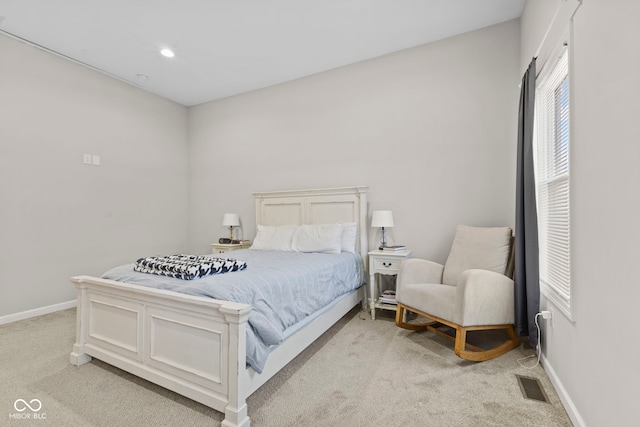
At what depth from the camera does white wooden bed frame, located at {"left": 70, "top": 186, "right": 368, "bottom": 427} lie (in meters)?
1.52

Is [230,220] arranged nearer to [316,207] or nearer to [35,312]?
[316,207]

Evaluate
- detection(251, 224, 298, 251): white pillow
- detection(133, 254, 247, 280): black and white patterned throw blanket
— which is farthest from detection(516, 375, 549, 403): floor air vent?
detection(251, 224, 298, 251): white pillow

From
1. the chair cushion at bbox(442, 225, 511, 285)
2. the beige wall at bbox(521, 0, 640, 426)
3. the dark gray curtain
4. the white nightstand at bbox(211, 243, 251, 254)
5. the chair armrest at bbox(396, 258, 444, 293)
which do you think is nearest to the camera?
the beige wall at bbox(521, 0, 640, 426)

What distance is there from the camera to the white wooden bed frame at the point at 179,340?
1.52 m

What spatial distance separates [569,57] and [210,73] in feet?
12.1

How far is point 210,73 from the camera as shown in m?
3.88

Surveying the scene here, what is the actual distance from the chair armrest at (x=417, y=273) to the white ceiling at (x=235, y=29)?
2.32m

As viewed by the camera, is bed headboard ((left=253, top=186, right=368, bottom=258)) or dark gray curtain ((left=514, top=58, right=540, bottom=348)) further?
bed headboard ((left=253, top=186, right=368, bottom=258))

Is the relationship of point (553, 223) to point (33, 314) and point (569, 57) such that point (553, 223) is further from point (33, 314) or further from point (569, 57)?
point (33, 314)

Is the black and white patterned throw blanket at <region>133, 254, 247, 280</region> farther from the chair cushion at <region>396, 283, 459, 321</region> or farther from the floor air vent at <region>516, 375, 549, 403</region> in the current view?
the floor air vent at <region>516, 375, 549, 403</region>

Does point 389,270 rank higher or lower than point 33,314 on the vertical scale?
higher

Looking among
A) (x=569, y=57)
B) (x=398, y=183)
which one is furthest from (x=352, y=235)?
(x=569, y=57)

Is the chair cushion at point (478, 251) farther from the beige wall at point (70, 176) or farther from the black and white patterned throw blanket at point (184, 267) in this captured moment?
the beige wall at point (70, 176)

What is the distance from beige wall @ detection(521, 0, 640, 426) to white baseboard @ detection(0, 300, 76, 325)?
468 centimetres
